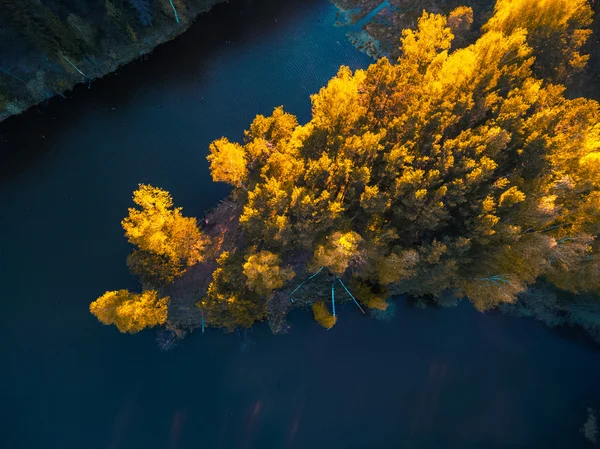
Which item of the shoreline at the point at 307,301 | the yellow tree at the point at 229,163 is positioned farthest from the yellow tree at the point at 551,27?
the yellow tree at the point at 229,163

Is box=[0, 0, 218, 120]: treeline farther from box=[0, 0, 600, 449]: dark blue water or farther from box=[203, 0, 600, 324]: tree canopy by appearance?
box=[203, 0, 600, 324]: tree canopy

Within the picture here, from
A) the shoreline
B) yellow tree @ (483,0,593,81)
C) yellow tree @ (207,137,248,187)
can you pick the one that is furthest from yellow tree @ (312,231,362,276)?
yellow tree @ (483,0,593,81)

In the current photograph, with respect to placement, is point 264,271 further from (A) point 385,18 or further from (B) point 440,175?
(A) point 385,18

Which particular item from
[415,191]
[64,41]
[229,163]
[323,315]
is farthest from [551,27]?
[64,41]

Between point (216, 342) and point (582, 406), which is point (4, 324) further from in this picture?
point (582, 406)

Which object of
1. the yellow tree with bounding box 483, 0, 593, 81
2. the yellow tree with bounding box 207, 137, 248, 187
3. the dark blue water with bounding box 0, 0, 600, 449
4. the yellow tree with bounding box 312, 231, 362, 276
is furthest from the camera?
the yellow tree with bounding box 483, 0, 593, 81

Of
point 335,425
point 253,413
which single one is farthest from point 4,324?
point 335,425
